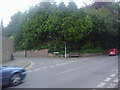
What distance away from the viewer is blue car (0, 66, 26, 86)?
7.93 meters

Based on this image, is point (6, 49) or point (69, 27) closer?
point (6, 49)

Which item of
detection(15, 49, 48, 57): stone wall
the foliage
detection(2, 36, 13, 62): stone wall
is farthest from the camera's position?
detection(15, 49, 48, 57): stone wall

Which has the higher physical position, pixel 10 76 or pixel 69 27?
pixel 69 27

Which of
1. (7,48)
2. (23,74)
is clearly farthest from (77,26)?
(23,74)

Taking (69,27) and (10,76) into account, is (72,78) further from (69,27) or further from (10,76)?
(69,27)

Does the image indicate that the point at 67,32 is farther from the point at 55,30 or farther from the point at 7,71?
the point at 7,71

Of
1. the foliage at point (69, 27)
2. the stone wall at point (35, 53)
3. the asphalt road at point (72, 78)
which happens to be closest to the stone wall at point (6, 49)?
the asphalt road at point (72, 78)

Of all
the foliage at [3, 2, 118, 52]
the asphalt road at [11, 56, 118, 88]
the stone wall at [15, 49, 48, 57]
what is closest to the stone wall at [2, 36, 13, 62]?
the asphalt road at [11, 56, 118, 88]

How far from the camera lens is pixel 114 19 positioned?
36188mm

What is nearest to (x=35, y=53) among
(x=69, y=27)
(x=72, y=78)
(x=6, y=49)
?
(x=69, y=27)

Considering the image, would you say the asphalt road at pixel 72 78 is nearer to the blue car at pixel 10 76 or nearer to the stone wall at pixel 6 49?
the blue car at pixel 10 76

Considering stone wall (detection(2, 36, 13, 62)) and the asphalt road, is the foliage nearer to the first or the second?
stone wall (detection(2, 36, 13, 62))

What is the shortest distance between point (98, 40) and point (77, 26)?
26.6ft

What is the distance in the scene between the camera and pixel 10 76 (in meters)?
8.33
